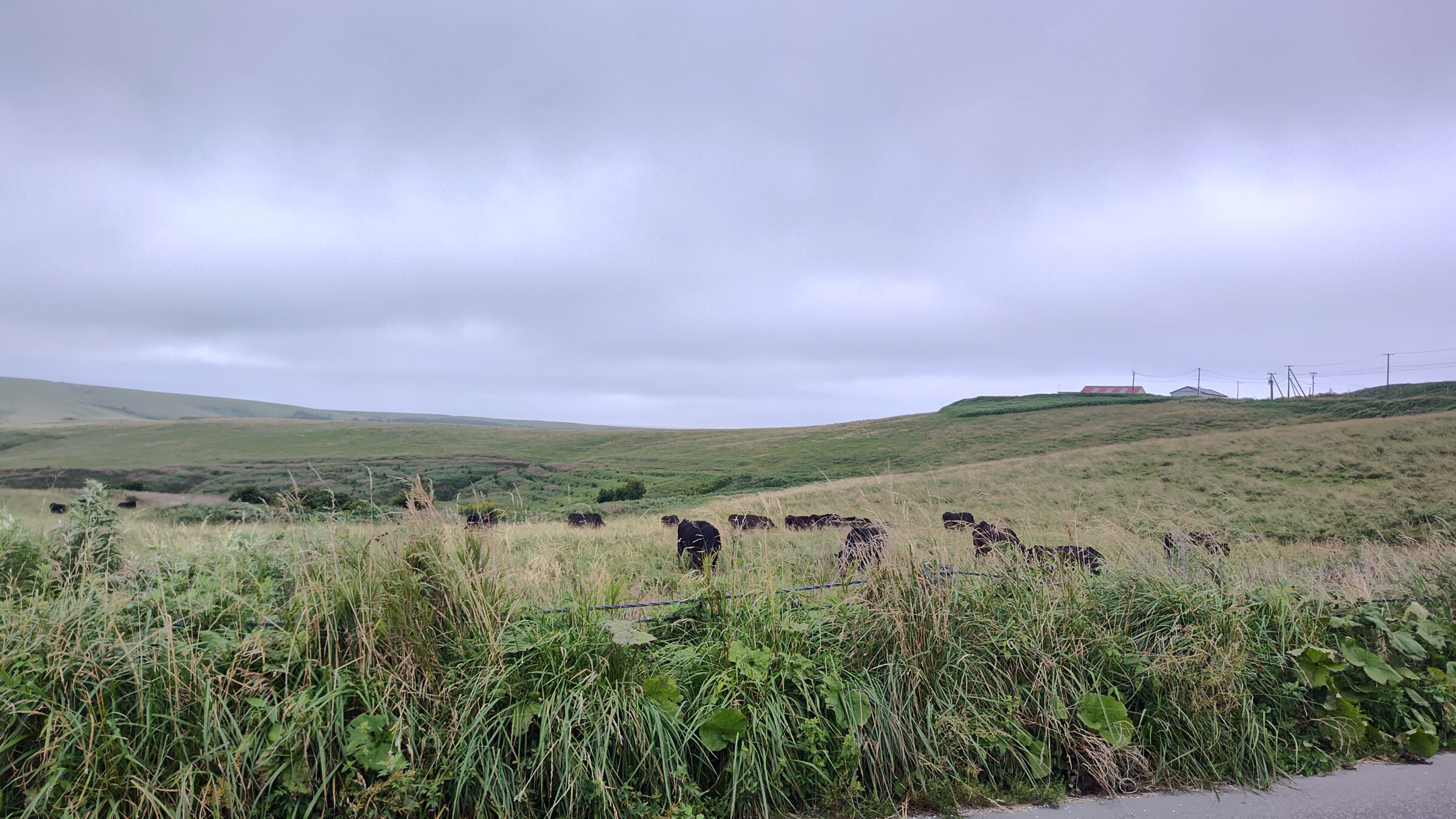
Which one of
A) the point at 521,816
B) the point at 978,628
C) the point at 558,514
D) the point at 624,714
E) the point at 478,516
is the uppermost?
the point at 478,516

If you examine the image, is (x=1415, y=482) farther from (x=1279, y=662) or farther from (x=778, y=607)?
(x=778, y=607)

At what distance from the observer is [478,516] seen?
4969mm

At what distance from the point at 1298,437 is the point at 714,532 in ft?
132

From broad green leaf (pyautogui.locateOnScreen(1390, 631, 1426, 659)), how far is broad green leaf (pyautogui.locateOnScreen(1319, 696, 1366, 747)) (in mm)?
716

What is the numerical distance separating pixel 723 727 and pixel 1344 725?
3.77 m

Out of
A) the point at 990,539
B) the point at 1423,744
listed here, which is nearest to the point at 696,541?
the point at 990,539

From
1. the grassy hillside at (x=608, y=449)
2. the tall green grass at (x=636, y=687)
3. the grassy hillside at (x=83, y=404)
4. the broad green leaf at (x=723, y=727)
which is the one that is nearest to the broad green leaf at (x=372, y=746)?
the tall green grass at (x=636, y=687)

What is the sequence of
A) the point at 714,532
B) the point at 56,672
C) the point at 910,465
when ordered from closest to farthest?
the point at 56,672 < the point at 714,532 < the point at 910,465

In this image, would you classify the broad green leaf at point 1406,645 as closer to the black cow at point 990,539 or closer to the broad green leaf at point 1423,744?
the broad green leaf at point 1423,744

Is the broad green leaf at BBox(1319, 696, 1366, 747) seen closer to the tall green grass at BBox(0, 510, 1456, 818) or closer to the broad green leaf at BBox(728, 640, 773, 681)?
the tall green grass at BBox(0, 510, 1456, 818)

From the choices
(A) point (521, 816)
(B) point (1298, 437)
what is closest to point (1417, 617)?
(A) point (521, 816)

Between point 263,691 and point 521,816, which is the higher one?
point 263,691

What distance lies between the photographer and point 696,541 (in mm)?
7379

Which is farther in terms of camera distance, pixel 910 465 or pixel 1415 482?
pixel 910 465
